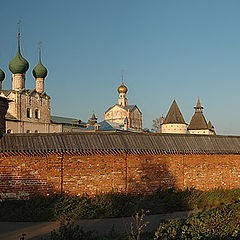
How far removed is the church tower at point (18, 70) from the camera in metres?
39.0

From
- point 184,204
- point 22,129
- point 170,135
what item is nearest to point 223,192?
point 184,204

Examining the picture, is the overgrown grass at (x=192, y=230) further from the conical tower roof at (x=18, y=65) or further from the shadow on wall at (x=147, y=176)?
the conical tower roof at (x=18, y=65)

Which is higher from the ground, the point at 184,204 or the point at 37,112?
the point at 37,112

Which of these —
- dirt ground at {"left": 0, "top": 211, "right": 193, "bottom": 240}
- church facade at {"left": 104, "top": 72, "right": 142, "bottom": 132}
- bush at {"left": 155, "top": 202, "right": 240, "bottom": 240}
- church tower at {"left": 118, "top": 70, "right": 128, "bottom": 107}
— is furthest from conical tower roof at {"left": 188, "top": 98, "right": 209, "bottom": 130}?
bush at {"left": 155, "top": 202, "right": 240, "bottom": 240}

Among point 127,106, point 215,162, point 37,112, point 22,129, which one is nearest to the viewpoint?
point 215,162

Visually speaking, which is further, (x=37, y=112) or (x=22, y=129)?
(x=37, y=112)

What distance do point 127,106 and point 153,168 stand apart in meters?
50.1

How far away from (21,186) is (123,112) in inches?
1995

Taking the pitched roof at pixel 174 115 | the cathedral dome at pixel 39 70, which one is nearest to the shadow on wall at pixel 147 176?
the pitched roof at pixel 174 115

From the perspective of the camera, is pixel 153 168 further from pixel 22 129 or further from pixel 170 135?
pixel 22 129

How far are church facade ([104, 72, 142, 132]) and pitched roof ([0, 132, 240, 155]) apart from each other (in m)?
47.2

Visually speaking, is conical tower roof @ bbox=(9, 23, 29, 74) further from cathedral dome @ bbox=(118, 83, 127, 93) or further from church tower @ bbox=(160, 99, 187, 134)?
cathedral dome @ bbox=(118, 83, 127, 93)

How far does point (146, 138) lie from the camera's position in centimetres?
1115

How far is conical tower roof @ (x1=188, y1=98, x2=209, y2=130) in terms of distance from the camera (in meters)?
48.0
